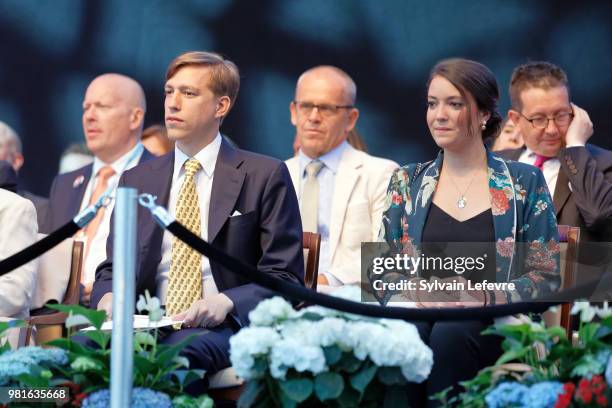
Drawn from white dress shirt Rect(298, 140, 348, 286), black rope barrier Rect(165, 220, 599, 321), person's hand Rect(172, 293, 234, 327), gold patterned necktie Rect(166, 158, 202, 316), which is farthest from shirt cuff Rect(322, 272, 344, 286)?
black rope barrier Rect(165, 220, 599, 321)

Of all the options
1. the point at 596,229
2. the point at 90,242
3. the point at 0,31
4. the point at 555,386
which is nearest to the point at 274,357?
the point at 555,386

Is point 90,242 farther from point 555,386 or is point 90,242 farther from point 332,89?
point 555,386

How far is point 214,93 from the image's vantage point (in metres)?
5.44

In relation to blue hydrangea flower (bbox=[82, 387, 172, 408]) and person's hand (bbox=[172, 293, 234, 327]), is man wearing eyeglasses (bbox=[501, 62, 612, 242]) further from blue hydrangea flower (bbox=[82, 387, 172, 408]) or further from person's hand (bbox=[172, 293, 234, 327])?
blue hydrangea flower (bbox=[82, 387, 172, 408])

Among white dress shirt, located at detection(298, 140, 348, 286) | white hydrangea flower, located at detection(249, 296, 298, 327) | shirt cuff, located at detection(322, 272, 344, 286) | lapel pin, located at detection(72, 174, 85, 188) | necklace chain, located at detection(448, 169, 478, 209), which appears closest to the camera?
white hydrangea flower, located at detection(249, 296, 298, 327)

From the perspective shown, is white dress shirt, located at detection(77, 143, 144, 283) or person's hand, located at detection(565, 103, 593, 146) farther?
white dress shirt, located at detection(77, 143, 144, 283)

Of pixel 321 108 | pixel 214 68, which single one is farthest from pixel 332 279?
pixel 214 68

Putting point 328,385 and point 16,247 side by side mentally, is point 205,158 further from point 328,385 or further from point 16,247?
point 328,385

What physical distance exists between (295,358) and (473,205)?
173 cm

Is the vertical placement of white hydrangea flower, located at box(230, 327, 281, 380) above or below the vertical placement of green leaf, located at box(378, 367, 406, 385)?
above

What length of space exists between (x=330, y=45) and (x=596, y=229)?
2.86 meters

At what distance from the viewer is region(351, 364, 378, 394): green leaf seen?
12.3 ft

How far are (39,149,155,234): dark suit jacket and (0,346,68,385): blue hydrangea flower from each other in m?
3.26

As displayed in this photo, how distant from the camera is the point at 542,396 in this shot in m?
3.65
